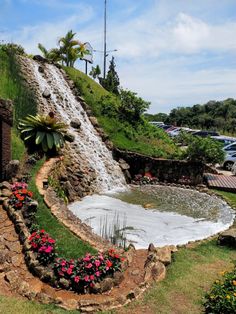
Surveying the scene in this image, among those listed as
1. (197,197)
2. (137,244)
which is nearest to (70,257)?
(137,244)

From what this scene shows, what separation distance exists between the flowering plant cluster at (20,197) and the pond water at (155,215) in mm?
2355

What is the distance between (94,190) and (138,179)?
3765 mm

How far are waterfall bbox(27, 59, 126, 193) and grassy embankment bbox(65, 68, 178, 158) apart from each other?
98cm

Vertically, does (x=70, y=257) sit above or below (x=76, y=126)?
below

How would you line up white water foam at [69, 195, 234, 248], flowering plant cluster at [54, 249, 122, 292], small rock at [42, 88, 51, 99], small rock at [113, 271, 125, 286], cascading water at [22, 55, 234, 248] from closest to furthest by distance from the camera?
flowering plant cluster at [54, 249, 122, 292] < small rock at [113, 271, 125, 286] < white water foam at [69, 195, 234, 248] < cascading water at [22, 55, 234, 248] < small rock at [42, 88, 51, 99]

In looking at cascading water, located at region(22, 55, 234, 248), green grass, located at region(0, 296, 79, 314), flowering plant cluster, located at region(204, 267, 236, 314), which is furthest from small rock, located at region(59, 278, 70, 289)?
cascading water, located at region(22, 55, 234, 248)

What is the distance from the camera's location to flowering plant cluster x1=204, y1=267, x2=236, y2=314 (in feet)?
19.5

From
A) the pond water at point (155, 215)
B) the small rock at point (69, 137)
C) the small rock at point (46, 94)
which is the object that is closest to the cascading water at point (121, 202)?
the pond water at point (155, 215)

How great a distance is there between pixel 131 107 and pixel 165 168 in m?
5.69

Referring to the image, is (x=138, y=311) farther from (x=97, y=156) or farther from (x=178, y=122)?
(x=178, y=122)

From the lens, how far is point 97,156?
1828 cm

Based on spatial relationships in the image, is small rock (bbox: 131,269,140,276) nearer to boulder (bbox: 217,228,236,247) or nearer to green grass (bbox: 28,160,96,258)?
green grass (bbox: 28,160,96,258)

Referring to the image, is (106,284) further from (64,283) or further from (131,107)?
(131,107)

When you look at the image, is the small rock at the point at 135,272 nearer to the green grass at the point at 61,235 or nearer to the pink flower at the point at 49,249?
the green grass at the point at 61,235
